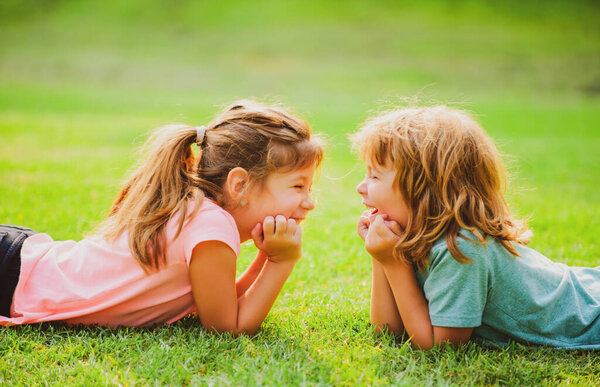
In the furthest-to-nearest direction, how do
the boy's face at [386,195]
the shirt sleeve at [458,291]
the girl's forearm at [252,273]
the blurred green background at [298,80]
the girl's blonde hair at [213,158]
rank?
the blurred green background at [298,80], the girl's forearm at [252,273], the girl's blonde hair at [213,158], the boy's face at [386,195], the shirt sleeve at [458,291]

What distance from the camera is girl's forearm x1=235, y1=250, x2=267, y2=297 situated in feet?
10.5

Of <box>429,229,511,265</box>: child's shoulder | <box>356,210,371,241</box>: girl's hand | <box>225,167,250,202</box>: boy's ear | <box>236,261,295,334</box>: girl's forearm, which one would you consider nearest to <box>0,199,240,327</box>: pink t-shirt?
<box>225,167,250,202</box>: boy's ear

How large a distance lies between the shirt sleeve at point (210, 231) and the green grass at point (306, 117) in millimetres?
442

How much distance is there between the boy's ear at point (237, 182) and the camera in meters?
2.85

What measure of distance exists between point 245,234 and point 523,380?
1463 millimetres

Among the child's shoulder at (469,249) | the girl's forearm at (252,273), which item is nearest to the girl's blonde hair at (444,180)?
the child's shoulder at (469,249)

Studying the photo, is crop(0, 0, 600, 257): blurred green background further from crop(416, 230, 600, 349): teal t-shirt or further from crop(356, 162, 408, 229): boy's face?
crop(416, 230, 600, 349): teal t-shirt

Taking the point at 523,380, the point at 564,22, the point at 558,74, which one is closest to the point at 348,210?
the point at 523,380

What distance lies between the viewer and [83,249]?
9.71ft

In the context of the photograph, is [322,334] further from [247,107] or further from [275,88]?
[275,88]

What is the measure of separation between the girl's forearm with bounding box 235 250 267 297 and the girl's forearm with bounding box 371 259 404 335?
687 millimetres

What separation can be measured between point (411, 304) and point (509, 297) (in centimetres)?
45

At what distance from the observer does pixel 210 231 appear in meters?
2.60

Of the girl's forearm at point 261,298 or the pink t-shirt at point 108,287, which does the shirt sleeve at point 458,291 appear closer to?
the girl's forearm at point 261,298
